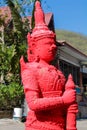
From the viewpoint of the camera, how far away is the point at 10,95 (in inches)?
621

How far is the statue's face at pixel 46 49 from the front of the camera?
165 inches

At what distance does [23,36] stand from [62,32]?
10350cm

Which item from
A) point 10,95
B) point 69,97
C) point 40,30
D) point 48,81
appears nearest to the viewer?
point 69,97

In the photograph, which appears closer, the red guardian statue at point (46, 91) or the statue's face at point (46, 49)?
the red guardian statue at point (46, 91)

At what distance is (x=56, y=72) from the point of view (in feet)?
13.7

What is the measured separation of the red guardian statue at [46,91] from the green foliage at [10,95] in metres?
11.5

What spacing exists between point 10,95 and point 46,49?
11735 millimetres

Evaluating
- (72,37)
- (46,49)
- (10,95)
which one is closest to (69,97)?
(46,49)

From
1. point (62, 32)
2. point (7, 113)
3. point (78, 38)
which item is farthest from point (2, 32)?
point (62, 32)

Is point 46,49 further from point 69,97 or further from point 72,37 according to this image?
point 72,37

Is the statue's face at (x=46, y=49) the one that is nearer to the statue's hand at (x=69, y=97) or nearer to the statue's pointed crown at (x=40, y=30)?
the statue's pointed crown at (x=40, y=30)

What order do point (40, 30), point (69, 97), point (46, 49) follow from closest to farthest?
point (69, 97) < point (46, 49) < point (40, 30)

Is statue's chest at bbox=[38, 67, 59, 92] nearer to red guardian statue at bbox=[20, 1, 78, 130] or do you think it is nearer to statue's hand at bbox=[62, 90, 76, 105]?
red guardian statue at bbox=[20, 1, 78, 130]

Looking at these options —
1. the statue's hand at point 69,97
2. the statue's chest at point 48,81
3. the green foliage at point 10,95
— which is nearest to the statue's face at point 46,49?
the statue's chest at point 48,81
